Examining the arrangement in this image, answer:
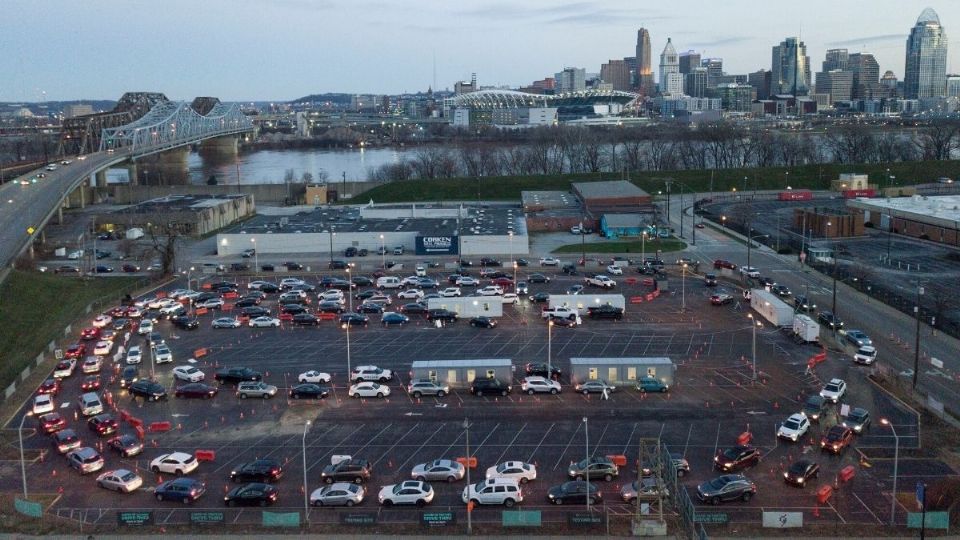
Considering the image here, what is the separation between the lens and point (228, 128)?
3300 inches

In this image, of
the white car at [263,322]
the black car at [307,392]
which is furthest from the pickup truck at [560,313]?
the black car at [307,392]

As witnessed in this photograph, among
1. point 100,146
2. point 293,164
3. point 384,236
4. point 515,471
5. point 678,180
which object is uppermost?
point 100,146

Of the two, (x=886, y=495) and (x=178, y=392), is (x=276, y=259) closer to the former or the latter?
(x=178, y=392)

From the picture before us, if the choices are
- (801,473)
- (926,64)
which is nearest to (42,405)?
(801,473)

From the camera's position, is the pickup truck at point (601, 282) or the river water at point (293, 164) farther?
the river water at point (293, 164)

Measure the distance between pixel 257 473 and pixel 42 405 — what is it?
514cm

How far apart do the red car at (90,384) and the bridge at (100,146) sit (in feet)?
33.6

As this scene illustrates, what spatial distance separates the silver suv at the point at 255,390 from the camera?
13125 mm

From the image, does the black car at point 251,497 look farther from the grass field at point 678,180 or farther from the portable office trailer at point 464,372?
the grass field at point 678,180

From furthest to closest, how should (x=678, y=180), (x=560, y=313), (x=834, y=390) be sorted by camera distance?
(x=678, y=180) → (x=560, y=313) → (x=834, y=390)

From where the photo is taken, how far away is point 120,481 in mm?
9812

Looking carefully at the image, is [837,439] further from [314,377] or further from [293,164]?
[293,164]

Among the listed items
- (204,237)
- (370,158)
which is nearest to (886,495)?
(204,237)

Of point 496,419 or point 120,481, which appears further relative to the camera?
point 496,419
